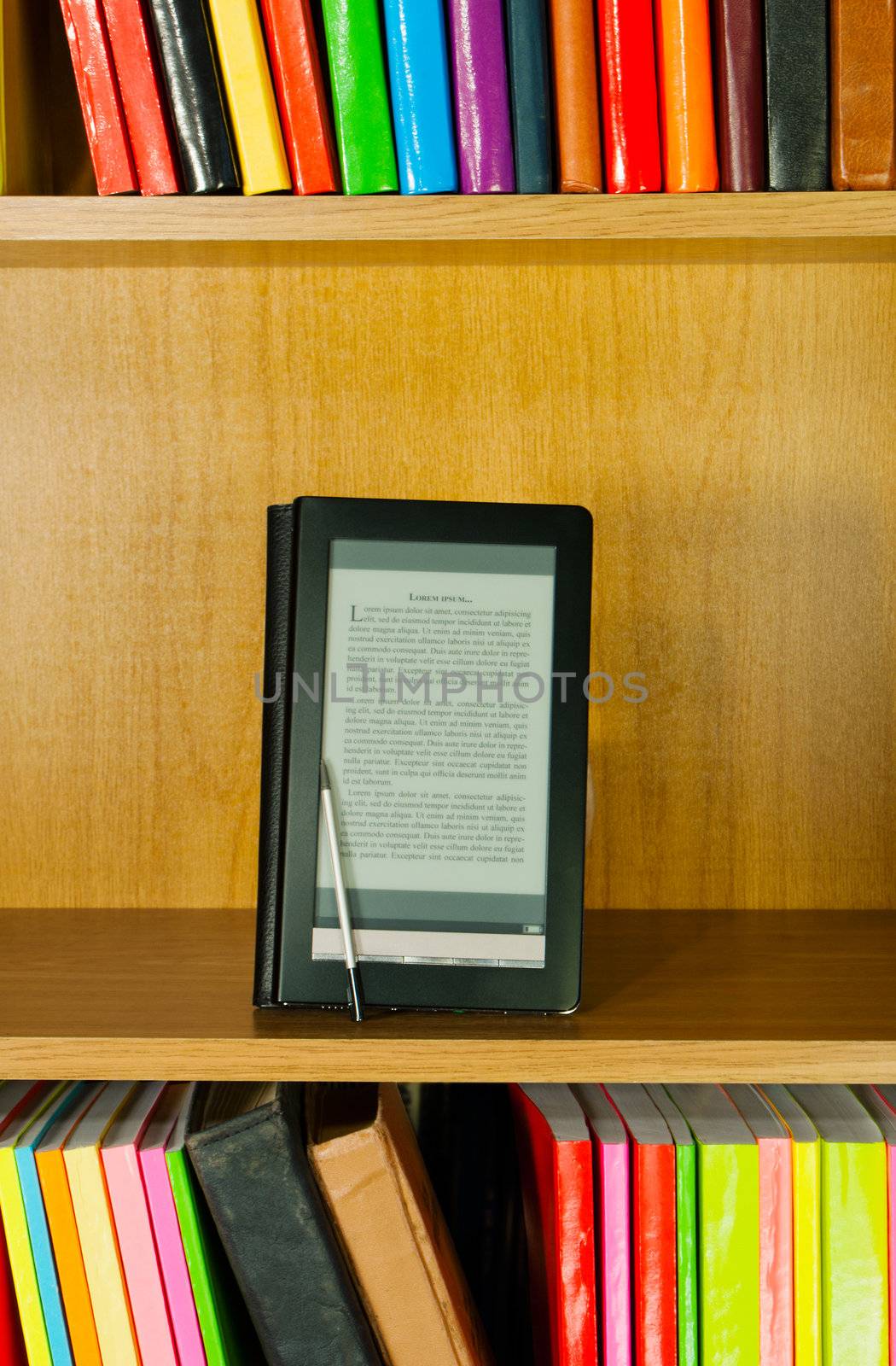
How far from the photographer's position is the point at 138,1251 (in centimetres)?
76

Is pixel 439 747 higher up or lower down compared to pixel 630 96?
lower down

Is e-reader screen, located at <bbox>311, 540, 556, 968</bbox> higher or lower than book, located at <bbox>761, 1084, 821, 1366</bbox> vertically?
higher

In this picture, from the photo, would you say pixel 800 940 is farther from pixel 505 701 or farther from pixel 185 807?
pixel 185 807

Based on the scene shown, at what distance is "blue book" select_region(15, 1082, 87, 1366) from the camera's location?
0.75 metres

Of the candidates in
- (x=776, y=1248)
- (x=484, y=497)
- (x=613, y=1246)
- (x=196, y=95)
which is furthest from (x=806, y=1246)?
(x=196, y=95)

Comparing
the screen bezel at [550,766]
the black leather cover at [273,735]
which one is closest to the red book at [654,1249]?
the screen bezel at [550,766]

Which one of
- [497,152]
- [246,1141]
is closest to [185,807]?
[246,1141]

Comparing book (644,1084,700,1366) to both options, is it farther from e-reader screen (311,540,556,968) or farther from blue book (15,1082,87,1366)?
blue book (15,1082,87,1366)

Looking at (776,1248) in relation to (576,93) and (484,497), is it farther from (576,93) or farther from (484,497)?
(576,93)

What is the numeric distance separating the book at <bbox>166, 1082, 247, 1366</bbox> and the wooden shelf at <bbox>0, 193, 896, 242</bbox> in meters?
0.58

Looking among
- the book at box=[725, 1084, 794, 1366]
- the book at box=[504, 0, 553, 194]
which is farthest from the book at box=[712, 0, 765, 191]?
the book at box=[725, 1084, 794, 1366]

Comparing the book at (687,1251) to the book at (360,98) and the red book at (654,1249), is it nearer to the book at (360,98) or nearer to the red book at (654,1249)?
the red book at (654,1249)

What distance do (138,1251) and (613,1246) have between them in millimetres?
299

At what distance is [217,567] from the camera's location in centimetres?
103
